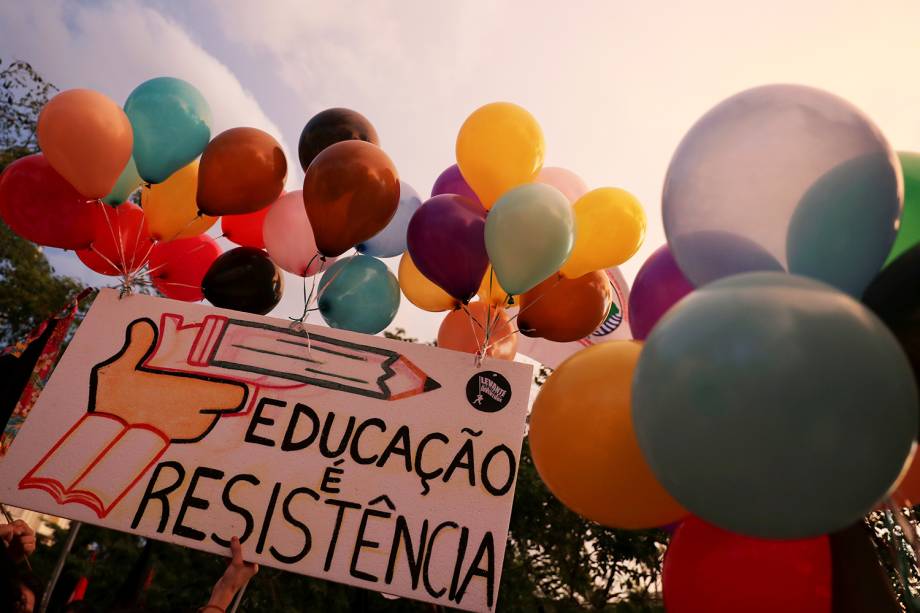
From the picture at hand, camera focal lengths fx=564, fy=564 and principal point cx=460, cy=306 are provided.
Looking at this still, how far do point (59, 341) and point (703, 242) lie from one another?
3690 mm

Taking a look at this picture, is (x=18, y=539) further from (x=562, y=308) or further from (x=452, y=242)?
(x=562, y=308)

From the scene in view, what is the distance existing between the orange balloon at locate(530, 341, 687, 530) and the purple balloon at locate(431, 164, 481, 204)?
1740 millimetres

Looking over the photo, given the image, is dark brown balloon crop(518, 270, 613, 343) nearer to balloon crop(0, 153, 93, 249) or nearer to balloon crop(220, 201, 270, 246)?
balloon crop(220, 201, 270, 246)

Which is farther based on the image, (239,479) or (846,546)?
(239,479)

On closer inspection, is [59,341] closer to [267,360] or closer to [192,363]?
[192,363]

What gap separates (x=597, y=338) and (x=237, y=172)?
10.3 ft

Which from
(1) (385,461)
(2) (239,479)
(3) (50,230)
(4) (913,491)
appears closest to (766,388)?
(4) (913,491)

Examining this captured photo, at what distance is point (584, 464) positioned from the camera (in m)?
1.47

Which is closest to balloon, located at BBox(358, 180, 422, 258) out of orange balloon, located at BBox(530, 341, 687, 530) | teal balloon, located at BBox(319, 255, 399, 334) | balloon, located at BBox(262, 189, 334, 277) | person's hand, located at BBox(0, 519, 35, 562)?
teal balloon, located at BBox(319, 255, 399, 334)

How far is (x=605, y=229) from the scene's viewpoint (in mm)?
2760

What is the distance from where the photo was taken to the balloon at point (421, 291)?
3.27m

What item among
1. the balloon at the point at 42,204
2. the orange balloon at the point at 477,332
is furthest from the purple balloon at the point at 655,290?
the balloon at the point at 42,204

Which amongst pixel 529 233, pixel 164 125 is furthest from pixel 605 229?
pixel 164 125

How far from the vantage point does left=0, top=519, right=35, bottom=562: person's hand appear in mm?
2424
